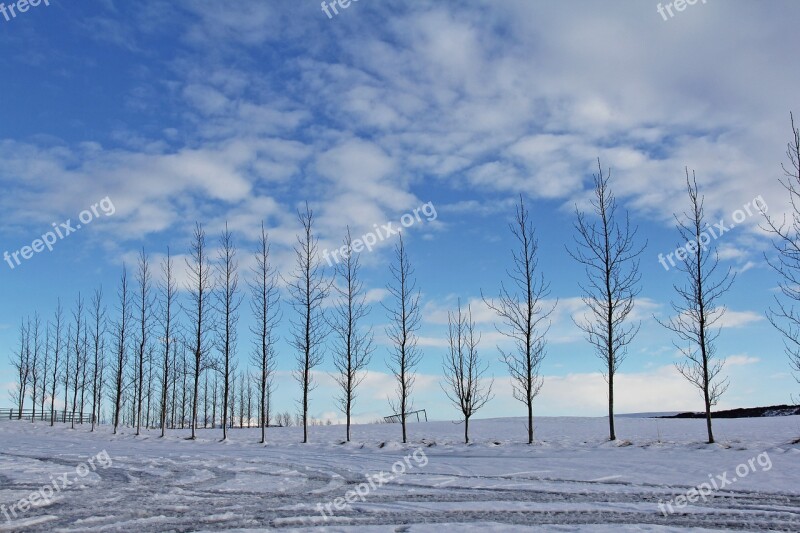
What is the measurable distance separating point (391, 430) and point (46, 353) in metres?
32.5

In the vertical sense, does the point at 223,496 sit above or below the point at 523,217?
below

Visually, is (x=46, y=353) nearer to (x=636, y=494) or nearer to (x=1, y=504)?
(x=1, y=504)

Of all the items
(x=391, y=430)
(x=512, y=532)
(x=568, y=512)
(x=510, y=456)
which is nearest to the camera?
(x=512, y=532)

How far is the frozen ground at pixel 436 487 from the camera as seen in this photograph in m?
8.53

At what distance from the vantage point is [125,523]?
27.7ft

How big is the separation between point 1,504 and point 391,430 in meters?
23.8

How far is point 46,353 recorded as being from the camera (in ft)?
156

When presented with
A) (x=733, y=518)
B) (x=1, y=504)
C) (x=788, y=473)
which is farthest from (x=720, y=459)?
(x=1, y=504)

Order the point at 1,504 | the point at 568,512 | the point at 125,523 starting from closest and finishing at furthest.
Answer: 1. the point at 125,523
2. the point at 568,512
3. the point at 1,504

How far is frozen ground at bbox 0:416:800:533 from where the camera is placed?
8.53 meters

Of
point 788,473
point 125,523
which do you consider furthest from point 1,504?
point 788,473

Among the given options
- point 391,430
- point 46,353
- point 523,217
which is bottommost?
point 391,430

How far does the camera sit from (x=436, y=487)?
12.2m

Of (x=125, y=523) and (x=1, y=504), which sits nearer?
(x=125, y=523)
